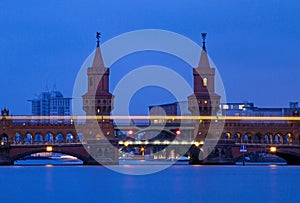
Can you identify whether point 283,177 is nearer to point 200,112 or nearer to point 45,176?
point 45,176

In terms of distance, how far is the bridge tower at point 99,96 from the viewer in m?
137

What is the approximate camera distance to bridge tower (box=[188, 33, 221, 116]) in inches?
5615

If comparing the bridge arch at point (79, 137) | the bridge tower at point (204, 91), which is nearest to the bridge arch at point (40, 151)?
the bridge arch at point (79, 137)

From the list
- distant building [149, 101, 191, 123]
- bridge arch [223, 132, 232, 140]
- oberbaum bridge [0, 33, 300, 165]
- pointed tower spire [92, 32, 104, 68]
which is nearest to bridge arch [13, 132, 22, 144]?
oberbaum bridge [0, 33, 300, 165]

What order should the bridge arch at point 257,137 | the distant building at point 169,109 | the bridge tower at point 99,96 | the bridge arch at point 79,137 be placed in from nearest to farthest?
1. the bridge arch at point 79,137
2. the bridge tower at point 99,96
3. the bridge arch at point 257,137
4. the distant building at point 169,109

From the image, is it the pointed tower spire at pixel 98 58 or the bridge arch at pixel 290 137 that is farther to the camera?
the bridge arch at pixel 290 137

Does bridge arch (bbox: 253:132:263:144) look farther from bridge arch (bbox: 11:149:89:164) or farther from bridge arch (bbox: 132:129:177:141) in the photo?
bridge arch (bbox: 11:149:89:164)

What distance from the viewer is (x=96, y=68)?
139875 mm

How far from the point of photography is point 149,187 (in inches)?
3292

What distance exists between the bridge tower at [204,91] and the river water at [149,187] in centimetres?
3836

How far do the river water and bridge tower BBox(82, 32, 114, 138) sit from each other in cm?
3200

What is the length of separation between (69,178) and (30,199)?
943 inches

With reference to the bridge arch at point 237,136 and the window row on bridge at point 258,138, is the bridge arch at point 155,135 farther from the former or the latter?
the bridge arch at point 237,136

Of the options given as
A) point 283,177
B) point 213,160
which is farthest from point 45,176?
point 213,160
